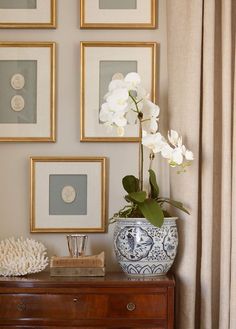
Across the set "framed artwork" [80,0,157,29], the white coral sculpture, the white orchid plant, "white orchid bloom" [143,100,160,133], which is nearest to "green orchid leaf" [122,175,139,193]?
the white orchid plant

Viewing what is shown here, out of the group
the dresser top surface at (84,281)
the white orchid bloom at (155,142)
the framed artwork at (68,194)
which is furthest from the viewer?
the framed artwork at (68,194)

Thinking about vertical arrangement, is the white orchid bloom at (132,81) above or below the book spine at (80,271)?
above

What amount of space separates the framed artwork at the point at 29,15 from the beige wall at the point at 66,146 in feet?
0.11

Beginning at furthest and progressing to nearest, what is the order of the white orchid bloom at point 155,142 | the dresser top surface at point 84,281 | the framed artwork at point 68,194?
the framed artwork at point 68,194, the white orchid bloom at point 155,142, the dresser top surface at point 84,281

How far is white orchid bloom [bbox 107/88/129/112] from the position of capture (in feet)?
7.98

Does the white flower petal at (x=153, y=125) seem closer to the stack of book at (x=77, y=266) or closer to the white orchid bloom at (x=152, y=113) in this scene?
the white orchid bloom at (x=152, y=113)

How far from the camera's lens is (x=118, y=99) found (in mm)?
2434

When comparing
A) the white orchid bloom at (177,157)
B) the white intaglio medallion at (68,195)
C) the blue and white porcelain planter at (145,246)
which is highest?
the white orchid bloom at (177,157)

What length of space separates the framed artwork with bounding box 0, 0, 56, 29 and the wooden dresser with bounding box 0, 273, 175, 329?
3.74 feet

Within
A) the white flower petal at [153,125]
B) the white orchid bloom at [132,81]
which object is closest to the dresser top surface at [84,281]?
the white flower petal at [153,125]

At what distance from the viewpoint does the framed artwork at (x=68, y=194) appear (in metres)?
2.74

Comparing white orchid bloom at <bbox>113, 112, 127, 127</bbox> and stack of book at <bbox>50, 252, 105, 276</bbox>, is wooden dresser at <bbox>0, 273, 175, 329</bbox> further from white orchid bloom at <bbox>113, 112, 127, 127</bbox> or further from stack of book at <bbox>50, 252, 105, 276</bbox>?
white orchid bloom at <bbox>113, 112, 127, 127</bbox>

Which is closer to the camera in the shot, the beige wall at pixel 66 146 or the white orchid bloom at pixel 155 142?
the white orchid bloom at pixel 155 142

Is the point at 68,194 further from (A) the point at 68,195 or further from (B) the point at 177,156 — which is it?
(B) the point at 177,156
